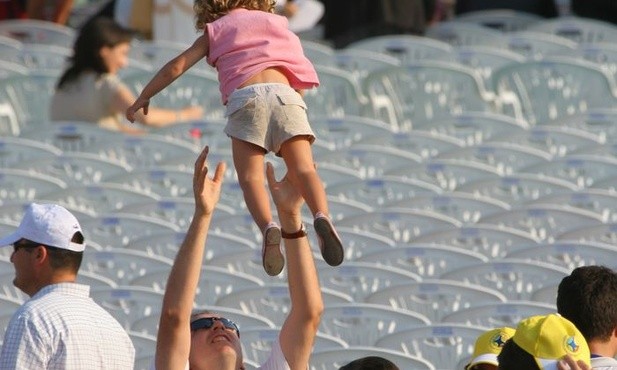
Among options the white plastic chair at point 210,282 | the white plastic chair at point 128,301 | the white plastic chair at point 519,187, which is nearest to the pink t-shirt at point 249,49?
the white plastic chair at point 128,301

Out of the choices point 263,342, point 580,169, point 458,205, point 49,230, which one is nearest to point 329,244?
point 49,230

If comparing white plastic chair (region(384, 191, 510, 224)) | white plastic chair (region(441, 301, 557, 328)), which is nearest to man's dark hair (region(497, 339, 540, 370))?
white plastic chair (region(441, 301, 557, 328))

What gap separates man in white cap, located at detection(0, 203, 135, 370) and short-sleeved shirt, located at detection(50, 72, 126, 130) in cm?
649

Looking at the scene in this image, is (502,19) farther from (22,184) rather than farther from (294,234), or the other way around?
(294,234)

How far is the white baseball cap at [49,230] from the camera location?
5.97m

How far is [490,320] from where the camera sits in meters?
8.43

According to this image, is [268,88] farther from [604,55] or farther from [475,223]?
[604,55]

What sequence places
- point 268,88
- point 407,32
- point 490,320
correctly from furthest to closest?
point 407,32 → point 490,320 → point 268,88

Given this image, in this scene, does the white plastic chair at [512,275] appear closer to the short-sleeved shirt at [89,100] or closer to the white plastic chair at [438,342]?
the white plastic chair at [438,342]

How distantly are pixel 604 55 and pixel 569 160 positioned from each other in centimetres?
308

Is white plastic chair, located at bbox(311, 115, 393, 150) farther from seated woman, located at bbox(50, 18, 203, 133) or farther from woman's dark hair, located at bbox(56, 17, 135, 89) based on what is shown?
woman's dark hair, located at bbox(56, 17, 135, 89)

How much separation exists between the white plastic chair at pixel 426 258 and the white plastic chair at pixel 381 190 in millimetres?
1202

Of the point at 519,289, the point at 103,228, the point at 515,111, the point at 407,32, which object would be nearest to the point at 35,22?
the point at 407,32

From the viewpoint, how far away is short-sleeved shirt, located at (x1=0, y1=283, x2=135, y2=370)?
224 inches
